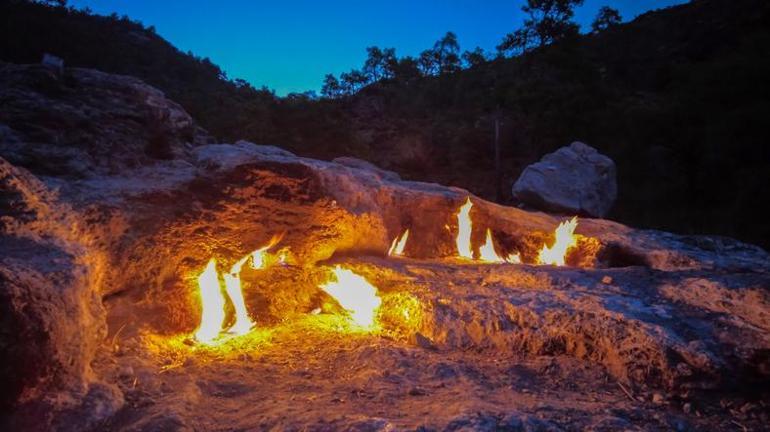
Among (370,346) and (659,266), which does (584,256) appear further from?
(370,346)

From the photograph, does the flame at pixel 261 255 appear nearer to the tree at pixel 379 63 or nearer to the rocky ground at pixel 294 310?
the rocky ground at pixel 294 310

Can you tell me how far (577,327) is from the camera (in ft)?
10.1

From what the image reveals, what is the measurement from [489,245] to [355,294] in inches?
90.7

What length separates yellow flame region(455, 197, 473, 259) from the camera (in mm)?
5992

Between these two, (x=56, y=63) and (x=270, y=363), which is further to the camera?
(x=56, y=63)

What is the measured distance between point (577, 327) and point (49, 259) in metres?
3.21

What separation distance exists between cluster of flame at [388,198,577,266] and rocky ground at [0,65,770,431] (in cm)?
22

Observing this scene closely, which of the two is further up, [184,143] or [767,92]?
[767,92]

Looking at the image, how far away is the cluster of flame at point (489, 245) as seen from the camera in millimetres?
5719

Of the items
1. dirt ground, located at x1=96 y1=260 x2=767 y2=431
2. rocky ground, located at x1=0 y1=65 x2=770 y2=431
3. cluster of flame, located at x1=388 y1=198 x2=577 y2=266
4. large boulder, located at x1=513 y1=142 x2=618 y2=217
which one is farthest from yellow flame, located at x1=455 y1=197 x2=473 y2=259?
large boulder, located at x1=513 y1=142 x2=618 y2=217

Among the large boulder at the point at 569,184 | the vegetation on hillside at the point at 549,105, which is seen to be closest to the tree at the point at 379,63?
the vegetation on hillside at the point at 549,105

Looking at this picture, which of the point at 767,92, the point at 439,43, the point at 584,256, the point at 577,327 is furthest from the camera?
the point at 439,43

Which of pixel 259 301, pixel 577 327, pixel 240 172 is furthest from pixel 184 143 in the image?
pixel 577 327

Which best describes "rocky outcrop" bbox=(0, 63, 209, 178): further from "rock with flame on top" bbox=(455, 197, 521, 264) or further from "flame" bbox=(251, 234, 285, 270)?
"rock with flame on top" bbox=(455, 197, 521, 264)
